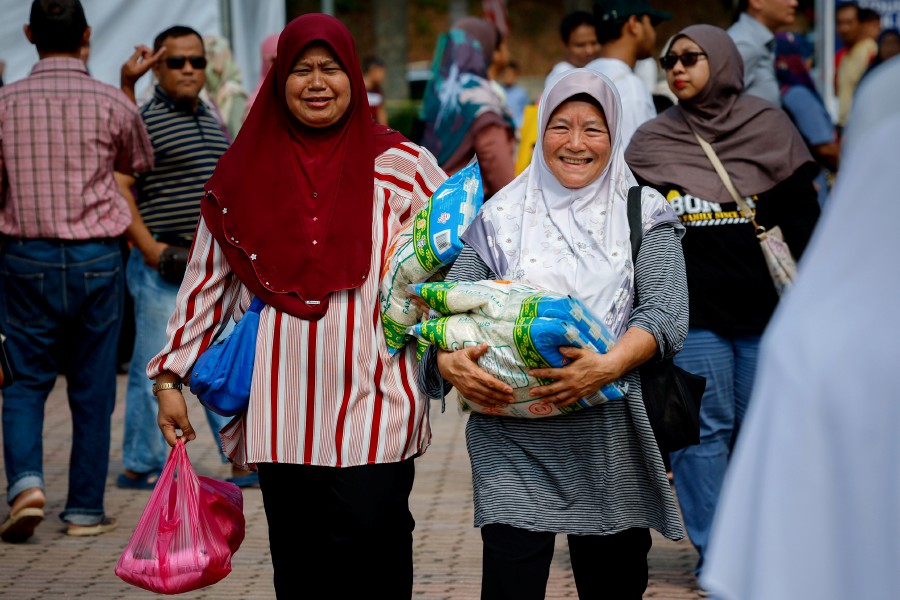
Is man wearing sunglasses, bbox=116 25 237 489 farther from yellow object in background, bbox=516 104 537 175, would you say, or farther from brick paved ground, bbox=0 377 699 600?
yellow object in background, bbox=516 104 537 175

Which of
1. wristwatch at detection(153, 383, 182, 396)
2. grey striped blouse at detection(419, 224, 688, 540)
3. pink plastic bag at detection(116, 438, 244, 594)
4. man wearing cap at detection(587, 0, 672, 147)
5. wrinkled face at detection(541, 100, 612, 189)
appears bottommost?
pink plastic bag at detection(116, 438, 244, 594)

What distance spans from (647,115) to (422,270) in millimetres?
2859

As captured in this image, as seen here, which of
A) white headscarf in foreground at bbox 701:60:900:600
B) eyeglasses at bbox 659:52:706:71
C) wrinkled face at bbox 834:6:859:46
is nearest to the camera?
white headscarf in foreground at bbox 701:60:900:600

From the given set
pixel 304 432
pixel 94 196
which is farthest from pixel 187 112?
pixel 304 432

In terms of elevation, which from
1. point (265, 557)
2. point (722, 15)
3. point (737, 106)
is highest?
point (722, 15)

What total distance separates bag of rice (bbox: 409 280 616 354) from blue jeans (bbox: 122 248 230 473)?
3525 mm

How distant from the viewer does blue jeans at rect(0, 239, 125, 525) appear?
6.11 metres

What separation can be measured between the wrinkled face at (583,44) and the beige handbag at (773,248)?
12.9 ft

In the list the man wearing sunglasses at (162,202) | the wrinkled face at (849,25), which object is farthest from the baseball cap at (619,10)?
the wrinkled face at (849,25)

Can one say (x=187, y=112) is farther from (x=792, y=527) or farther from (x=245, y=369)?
(x=792, y=527)

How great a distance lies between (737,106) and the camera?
5.25m

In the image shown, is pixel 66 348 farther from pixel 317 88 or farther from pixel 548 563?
pixel 548 563

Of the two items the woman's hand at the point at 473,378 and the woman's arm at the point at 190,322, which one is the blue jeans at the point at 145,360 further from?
the woman's hand at the point at 473,378

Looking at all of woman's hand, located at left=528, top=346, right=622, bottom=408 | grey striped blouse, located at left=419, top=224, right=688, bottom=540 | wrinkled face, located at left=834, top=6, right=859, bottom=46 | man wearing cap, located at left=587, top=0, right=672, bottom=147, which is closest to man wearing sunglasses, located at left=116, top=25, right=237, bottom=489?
man wearing cap, located at left=587, top=0, right=672, bottom=147
